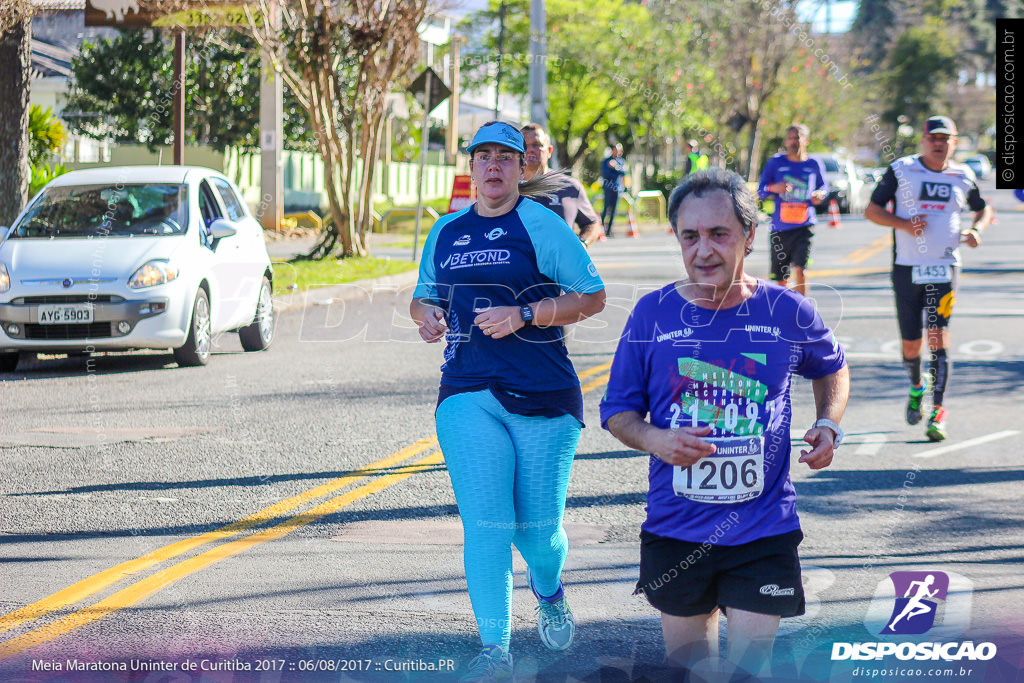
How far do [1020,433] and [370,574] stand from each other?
17.9 feet

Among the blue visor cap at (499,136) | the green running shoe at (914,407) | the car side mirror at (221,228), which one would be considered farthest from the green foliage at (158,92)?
the blue visor cap at (499,136)

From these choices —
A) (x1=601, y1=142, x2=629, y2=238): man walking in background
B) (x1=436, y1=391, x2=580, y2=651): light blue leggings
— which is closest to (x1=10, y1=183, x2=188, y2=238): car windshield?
(x1=436, y1=391, x2=580, y2=651): light blue leggings

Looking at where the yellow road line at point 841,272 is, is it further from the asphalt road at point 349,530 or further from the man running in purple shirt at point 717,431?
the man running in purple shirt at point 717,431

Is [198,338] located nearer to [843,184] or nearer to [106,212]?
[106,212]

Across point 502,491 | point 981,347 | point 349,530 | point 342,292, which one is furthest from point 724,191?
point 342,292

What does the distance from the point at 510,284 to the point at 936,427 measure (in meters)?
5.25

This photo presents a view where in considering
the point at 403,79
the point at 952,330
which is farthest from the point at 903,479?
the point at 403,79

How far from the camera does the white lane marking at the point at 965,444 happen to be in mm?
8484

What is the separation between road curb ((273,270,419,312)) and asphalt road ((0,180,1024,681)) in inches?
193

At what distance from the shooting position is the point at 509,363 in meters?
4.55

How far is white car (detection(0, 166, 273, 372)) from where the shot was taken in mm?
11281

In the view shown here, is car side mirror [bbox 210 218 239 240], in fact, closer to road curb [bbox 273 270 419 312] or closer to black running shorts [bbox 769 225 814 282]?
road curb [bbox 273 270 419 312]

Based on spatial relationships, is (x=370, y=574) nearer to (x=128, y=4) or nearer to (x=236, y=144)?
(x=128, y=4)

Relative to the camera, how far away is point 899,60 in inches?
3807
